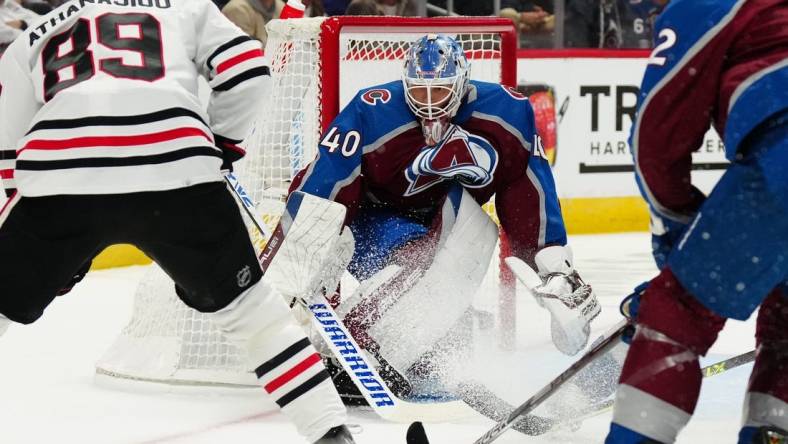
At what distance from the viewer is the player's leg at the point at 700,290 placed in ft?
5.98

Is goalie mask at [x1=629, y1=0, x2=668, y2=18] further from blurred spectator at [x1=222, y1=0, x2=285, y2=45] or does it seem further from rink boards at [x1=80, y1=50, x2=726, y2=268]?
blurred spectator at [x1=222, y1=0, x2=285, y2=45]

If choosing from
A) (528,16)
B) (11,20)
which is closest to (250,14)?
(11,20)

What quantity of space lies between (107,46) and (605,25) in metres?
5.13

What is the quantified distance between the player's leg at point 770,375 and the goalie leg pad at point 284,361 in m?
0.65

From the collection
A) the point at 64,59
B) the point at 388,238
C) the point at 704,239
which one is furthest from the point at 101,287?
the point at 704,239

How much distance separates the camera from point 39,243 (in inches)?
86.3

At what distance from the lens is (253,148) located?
377cm

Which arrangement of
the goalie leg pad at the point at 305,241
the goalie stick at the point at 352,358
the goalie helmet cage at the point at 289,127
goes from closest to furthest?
the goalie stick at the point at 352,358, the goalie leg pad at the point at 305,241, the goalie helmet cage at the point at 289,127

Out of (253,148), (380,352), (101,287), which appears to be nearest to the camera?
(380,352)

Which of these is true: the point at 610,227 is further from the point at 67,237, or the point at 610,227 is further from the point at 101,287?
the point at 67,237

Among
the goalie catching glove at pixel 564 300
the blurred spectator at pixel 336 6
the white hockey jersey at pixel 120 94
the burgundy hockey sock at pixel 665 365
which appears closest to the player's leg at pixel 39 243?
the white hockey jersey at pixel 120 94

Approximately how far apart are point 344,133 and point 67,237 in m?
1.17

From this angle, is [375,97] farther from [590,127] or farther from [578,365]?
[590,127]

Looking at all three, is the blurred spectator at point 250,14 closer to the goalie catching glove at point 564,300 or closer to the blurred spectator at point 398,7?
the blurred spectator at point 398,7
